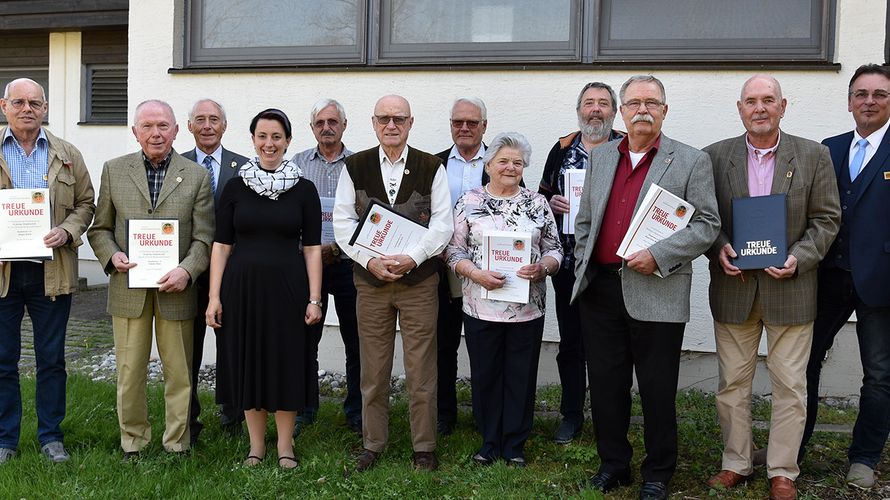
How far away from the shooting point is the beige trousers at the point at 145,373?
4758 millimetres

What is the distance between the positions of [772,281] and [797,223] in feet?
1.10

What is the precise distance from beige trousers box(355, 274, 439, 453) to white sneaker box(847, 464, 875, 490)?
2.38m

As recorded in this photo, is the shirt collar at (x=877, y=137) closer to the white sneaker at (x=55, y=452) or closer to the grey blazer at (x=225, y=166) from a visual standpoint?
the grey blazer at (x=225, y=166)

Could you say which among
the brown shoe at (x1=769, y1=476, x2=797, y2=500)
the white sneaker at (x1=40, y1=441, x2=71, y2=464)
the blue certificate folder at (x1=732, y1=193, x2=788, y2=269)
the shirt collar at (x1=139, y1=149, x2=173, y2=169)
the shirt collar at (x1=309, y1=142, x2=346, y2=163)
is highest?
the shirt collar at (x1=309, y1=142, x2=346, y2=163)

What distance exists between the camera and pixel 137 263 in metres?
4.64

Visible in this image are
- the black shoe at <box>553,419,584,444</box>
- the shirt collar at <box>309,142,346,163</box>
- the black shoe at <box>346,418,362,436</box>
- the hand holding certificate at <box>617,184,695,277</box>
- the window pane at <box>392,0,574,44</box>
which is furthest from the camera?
the window pane at <box>392,0,574,44</box>

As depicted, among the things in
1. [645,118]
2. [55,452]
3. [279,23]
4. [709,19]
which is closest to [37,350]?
[55,452]

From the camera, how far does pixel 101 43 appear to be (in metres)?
11.1

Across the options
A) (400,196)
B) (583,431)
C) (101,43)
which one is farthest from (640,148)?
(101,43)

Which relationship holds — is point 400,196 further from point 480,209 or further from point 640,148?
point 640,148

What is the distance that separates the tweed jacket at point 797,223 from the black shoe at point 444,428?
6.90 ft

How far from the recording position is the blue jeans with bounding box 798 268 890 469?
14.0 ft

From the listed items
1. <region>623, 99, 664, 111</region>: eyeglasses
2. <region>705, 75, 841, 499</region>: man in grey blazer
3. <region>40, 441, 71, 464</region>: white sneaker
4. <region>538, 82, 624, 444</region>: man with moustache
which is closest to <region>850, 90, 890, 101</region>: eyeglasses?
<region>705, 75, 841, 499</region>: man in grey blazer

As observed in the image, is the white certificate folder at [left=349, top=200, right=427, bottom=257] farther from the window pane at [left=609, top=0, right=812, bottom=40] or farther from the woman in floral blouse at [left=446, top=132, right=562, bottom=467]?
the window pane at [left=609, top=0, right=812, bottom=40]
